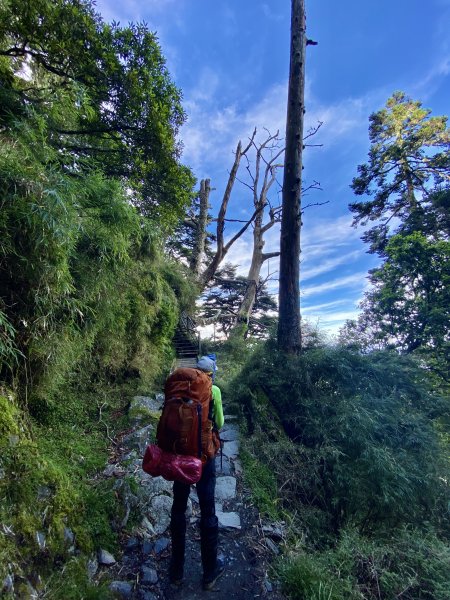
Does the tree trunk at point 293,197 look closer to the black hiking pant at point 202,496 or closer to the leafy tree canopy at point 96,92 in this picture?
the leafy tree canopy at point 96,92

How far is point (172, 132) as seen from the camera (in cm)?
554

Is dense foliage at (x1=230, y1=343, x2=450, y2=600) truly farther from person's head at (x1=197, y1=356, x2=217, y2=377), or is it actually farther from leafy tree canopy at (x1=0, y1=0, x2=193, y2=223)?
leafy tree canopy at (x1=0, y1=0, x2=193, y2=223)

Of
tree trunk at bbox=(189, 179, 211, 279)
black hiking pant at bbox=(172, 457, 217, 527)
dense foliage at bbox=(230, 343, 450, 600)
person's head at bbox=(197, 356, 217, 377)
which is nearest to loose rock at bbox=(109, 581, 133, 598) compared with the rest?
black hiking pant at bbox=(172, 457, 217, 527)

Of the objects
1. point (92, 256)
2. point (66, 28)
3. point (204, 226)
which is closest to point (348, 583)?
point (92, 256)

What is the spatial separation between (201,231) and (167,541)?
37.8 feet

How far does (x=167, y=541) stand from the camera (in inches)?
113

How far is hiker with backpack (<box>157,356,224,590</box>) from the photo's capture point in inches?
93.8

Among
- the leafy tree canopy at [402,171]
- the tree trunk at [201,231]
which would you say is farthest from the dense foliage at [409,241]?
the tree trunk at [201,231]

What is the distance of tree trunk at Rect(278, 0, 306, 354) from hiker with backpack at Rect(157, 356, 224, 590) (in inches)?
143

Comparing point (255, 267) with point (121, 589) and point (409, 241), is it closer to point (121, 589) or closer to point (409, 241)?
point (409, 241)

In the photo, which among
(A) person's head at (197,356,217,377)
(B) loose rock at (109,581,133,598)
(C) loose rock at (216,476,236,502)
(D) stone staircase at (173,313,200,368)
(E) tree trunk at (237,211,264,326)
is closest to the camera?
(B) loose rock at (109,581,133,598)

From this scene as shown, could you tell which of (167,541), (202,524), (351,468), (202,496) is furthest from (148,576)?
(351,468)

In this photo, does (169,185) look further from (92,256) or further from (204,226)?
(204,226)

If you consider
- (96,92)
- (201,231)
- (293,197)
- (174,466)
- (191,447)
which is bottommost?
(174,466)
